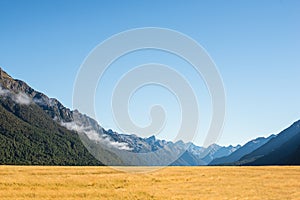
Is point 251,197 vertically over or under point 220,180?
under

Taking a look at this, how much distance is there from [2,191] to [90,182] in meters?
10.6

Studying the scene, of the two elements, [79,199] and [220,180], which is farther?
[220,180]

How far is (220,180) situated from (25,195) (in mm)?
28897

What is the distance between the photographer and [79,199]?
3212 centimetres

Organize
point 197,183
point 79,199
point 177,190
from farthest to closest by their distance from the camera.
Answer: point 197,183
point 177,190
point 79,199

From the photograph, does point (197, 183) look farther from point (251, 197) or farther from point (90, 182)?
point (90, 182)

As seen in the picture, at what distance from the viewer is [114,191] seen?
3775cm

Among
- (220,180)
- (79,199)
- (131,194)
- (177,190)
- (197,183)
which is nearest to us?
(79,199)

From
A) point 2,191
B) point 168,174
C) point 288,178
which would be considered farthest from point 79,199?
point 288,178

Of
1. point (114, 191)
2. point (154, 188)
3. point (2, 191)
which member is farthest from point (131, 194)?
point (2, 191)

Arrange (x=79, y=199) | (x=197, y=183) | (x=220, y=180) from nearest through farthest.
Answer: (x=79, y=199) < (x=197, y=183) < (x=220, y=180)

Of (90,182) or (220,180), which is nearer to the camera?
(90,182)

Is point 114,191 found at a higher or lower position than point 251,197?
higher

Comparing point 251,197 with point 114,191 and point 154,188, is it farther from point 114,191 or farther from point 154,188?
point 114,191
